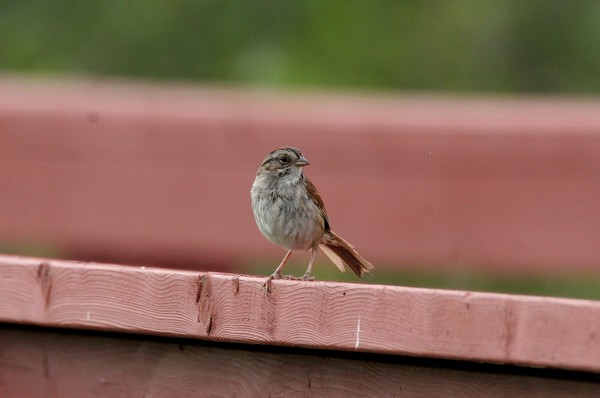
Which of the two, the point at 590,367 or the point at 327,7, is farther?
the point at 327,7

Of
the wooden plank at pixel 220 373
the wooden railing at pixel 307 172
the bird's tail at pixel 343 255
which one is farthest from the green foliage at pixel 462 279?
the wooden plank at pixel 220 373

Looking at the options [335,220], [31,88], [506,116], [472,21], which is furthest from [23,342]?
[472,21]

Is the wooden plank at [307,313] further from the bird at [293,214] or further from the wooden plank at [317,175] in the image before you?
the wooden plank at [317,175]

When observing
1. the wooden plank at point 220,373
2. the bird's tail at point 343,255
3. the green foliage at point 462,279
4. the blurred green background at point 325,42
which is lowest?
the wooden plank at point 220,373

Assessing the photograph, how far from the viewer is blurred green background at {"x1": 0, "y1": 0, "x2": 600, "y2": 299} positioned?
26.8 ft

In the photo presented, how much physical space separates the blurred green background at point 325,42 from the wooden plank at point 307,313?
502cm

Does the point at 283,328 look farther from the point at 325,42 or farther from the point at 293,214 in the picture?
the point at 325,42

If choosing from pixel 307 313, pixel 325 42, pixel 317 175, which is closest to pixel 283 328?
pixel 307 313

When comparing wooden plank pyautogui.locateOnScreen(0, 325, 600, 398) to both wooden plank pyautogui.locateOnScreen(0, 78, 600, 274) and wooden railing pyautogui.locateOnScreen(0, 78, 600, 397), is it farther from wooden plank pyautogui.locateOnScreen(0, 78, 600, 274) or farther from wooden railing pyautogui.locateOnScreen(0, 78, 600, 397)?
wooden plank pyautogui.locateOnScreen(0, 78, 600, 274)

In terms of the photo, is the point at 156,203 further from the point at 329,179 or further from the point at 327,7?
the point at 327,7

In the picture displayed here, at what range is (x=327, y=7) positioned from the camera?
8.22 metres

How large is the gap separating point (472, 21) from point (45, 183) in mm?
3820

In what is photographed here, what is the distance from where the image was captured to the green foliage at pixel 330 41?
8.21 m

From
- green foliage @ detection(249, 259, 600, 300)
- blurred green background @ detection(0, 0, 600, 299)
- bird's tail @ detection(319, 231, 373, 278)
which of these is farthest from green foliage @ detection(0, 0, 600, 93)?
bird's tail @ detection(319, 231, 373, 278)
